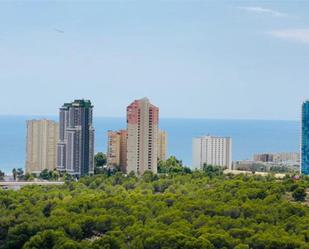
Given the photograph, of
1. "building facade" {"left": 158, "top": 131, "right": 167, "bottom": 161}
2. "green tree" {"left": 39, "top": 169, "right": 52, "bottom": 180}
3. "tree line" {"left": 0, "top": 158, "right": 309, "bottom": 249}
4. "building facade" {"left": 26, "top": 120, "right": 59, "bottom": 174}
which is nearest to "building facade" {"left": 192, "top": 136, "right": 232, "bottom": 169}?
"building facade" {"left": 158, "top": 131, "right": 167, "bottom": 161}

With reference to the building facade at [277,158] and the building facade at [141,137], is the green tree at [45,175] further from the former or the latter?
the building facade at [277,158]

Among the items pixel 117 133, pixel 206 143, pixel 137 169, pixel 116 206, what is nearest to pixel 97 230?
pixel 116 206

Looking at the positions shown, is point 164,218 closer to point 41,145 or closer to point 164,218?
point 164,218

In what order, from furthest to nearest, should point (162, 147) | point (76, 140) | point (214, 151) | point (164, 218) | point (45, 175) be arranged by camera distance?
point (214, 151) → point (162, 147) → point (76, 140) → point (45, 175) → point (164, 218)

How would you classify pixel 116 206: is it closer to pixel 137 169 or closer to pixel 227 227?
pixel 227 227

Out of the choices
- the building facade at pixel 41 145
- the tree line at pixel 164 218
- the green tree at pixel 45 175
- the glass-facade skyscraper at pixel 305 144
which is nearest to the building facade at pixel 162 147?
the building facade at pixel 41 145

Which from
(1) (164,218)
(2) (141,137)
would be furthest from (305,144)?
(1) (164,218)

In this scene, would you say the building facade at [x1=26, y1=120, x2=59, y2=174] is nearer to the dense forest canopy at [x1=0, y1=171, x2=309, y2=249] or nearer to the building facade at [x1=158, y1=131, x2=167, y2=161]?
the building facade at [x1=158, y1=131, x2=167, y2=161]
